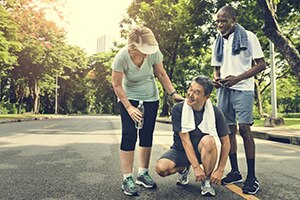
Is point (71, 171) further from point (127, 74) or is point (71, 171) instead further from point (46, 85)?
point (46, 85)

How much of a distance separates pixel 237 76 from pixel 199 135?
84 cm

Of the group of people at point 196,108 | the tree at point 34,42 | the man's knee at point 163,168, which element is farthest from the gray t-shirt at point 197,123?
the tree at point 34,42

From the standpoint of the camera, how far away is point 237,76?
3.90m

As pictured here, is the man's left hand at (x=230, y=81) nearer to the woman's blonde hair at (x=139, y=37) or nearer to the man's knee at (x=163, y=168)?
the woman's blonde hair at (x=139, y=37)

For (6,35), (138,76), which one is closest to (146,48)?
(138,76)

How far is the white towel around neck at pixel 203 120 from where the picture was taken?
11.8ft

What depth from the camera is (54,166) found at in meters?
5.42

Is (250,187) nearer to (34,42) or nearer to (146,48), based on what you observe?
(146,48)

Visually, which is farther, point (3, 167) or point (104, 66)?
point (104, 66)

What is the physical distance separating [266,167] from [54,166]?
11.2ft

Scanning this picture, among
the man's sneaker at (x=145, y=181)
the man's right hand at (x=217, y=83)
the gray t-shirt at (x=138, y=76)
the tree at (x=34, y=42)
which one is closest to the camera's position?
Result: the gray t-shirt at (x=138, y=76)

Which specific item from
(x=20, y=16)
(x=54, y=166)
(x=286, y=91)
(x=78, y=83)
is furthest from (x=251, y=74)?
(x=78, y=83)

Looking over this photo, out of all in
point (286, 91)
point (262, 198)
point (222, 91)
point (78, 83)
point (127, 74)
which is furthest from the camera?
point (78, 83)

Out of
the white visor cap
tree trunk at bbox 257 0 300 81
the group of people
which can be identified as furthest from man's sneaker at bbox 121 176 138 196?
tree trunk at bbox 257 0 300 81
